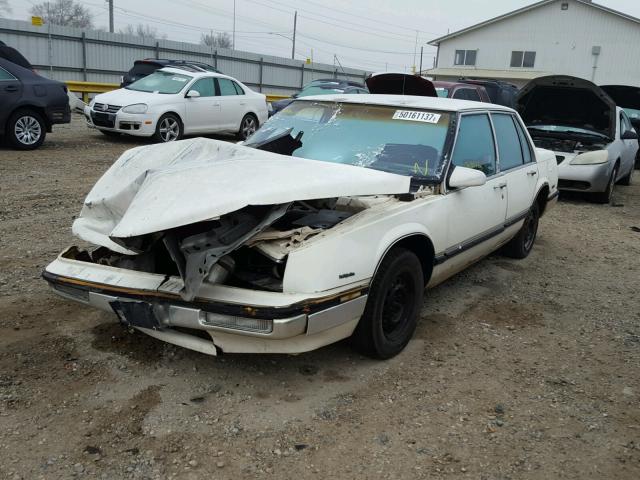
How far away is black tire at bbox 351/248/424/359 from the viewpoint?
3.41 metres

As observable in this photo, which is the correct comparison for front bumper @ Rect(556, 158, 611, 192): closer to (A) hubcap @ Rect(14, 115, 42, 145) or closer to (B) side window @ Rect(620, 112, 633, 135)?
(B) side window @ Rect(620, 112, 633, 135)

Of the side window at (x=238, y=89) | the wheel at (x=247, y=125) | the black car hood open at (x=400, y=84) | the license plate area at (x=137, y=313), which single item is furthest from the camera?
the wheel at (x=247, y=125)

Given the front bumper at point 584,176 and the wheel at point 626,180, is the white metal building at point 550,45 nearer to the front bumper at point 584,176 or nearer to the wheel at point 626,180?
the wheel at point 626,180

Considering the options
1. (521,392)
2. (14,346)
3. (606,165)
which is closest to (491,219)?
(521,392)

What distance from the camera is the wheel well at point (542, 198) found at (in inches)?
241

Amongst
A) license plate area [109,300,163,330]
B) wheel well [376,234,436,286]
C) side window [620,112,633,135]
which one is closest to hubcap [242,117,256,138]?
side window [620,112,633,135]

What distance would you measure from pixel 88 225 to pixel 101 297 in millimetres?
660

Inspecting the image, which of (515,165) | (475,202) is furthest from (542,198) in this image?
(475,202)

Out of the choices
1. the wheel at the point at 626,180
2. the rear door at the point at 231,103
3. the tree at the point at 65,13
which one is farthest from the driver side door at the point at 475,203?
the tree at the point at 65,13

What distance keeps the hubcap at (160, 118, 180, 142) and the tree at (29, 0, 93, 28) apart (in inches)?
2099

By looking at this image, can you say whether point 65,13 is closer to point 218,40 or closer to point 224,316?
point 218,40

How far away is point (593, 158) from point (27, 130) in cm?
946

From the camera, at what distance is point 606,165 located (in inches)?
364

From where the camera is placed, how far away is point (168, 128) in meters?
11.9
